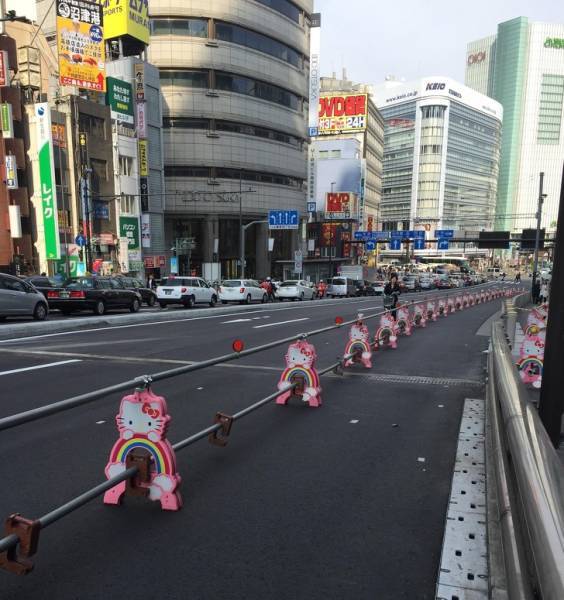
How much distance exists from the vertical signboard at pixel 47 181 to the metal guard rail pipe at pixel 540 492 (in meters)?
39.0

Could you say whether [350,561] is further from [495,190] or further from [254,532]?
[495,190]

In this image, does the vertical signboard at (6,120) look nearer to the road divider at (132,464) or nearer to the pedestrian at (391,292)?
the pedestrian at (391,292)

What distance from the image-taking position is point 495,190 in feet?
594

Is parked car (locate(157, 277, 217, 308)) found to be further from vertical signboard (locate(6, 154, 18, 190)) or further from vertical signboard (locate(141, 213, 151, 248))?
vertical signboard (locate(141, 213, 151, 248))

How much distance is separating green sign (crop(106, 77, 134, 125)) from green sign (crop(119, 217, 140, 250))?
351 inches

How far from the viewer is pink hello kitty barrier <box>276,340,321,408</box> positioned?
6.80 m

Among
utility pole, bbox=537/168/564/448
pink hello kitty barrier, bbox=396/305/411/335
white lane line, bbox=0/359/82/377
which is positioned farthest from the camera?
pink hello kitty barrier, bbox=396/305/411/335

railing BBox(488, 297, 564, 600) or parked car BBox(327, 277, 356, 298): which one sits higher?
railing BBox(488, 297, 564, 600)

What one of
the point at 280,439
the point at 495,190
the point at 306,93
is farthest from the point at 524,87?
the point at 280,439

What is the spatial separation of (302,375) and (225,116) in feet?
177

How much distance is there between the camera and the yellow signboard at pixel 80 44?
119 feet

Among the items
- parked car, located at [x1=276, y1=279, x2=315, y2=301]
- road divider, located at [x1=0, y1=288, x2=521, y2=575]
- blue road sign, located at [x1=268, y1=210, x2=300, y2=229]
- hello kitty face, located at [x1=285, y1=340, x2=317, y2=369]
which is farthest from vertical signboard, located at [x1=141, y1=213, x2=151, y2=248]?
road divider, located at [x1=0, y1=288, x2=521, y2=575]

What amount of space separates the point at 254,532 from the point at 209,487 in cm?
83

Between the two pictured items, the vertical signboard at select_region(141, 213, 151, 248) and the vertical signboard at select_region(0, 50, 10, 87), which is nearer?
the vertical signboard at select_region(0, 50, 10, 87)
